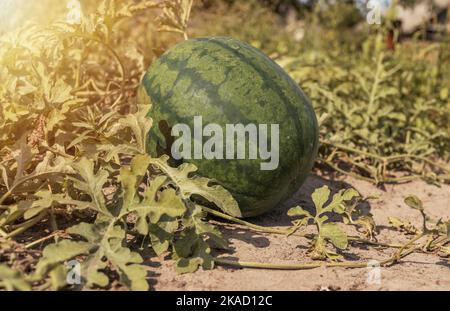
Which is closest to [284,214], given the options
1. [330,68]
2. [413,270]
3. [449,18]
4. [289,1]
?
[413,270]

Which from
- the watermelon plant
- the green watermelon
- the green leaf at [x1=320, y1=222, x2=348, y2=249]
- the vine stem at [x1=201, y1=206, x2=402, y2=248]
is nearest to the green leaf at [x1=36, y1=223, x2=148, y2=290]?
the watermelon plant

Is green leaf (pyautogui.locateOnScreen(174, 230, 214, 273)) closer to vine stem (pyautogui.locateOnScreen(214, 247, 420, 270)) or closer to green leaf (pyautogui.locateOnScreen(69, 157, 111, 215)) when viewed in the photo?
vine stem (pyautogui.locateOnScreen(214, 247, 420, 270))

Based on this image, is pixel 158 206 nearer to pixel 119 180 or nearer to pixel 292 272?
pixel 119 180

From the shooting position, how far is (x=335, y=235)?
204 cm

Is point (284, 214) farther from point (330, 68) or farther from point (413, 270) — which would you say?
point (330, 68)

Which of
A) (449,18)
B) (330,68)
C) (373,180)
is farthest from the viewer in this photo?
(449,18)

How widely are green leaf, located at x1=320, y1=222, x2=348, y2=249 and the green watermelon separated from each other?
318 millimetres

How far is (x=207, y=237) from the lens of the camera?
2.12 meters

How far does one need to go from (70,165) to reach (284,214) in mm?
1057

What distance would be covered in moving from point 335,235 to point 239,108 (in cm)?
63

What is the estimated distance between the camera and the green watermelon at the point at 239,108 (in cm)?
222

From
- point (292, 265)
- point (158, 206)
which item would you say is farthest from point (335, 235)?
point (158, 206)

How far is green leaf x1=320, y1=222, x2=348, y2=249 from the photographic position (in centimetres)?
201

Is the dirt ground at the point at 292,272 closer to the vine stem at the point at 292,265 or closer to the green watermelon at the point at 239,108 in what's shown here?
the vine stem at the point at 292,265
